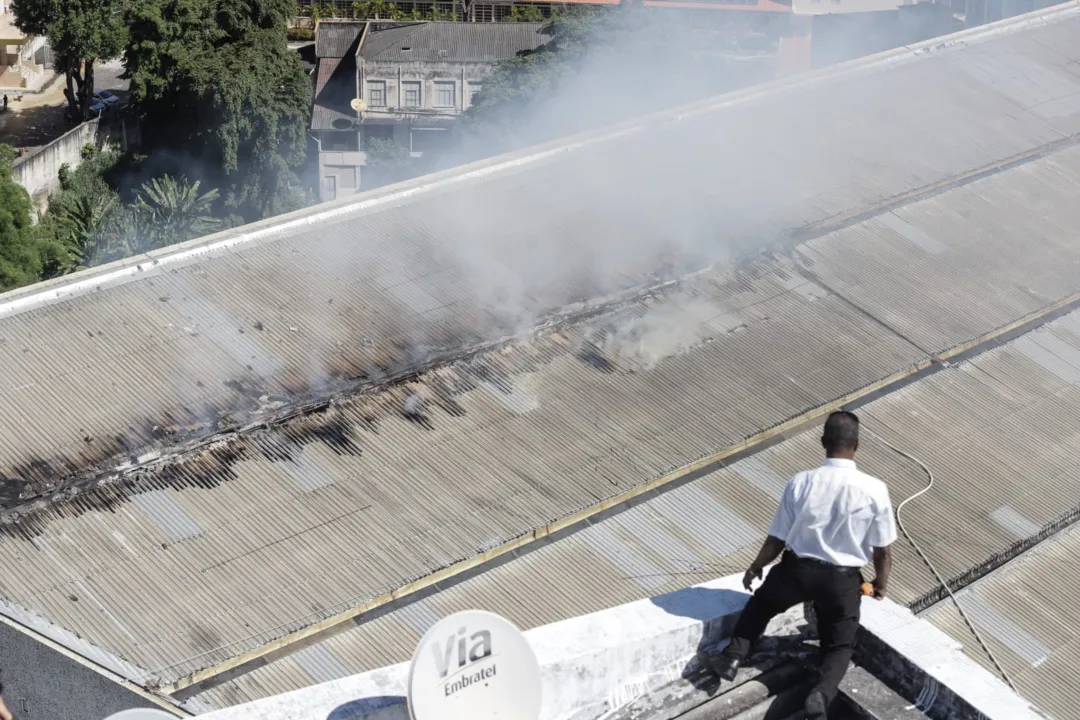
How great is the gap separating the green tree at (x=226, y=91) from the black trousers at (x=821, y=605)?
28835mm

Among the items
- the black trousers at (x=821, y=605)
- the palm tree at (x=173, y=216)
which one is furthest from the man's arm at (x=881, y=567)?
the palm tree at (x=173, y=216)

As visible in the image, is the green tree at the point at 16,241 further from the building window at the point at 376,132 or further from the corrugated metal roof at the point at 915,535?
the corrugated metal roof at the point at 915,535

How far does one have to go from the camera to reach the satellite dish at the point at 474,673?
5219 mm

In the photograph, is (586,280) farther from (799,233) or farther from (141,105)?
(141,105)

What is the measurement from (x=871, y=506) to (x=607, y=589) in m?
5.75

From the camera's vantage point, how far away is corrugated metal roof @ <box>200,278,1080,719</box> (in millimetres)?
10906

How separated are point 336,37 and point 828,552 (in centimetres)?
3637

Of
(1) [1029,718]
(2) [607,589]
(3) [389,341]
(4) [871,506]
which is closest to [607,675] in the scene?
(4) [871,506]

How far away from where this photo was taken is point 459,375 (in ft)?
45.2

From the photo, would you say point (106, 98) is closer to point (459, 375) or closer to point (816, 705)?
point (459, 375)

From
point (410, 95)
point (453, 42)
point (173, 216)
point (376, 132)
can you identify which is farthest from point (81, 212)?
point (453, 42)

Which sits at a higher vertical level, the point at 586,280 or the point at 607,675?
the point at 607,675

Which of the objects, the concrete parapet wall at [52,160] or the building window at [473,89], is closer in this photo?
the concrete parapet wall at [52,160]

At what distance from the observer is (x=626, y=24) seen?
114ft
